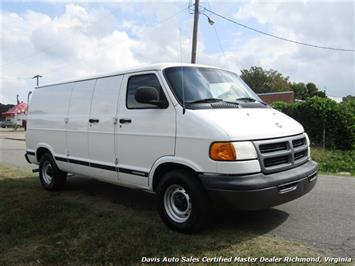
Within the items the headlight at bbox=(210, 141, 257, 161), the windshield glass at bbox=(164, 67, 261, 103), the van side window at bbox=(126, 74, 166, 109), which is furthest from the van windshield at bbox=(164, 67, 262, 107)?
the headlight at bbox=(210, 141, 257, 161)

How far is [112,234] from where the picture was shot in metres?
5.12

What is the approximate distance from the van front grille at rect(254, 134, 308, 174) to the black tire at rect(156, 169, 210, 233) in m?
0.82

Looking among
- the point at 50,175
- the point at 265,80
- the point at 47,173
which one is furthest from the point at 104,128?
the point at 265,80

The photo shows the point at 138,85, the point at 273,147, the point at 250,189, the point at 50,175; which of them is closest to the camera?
the point at 250,189

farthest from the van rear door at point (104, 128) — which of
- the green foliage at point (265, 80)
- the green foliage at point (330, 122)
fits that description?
the green foliage at point (265, 80)

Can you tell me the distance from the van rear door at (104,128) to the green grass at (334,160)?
296 inches

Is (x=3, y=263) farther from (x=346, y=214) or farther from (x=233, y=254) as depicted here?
(x=346, y=214)

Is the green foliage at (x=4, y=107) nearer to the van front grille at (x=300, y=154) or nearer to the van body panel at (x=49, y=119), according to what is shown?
the van body panel at (x=49, y=119)

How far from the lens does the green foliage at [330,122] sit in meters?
16.2

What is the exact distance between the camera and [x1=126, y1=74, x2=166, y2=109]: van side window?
18.3ft

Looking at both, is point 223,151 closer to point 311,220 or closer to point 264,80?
point 311,220

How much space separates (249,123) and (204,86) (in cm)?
98

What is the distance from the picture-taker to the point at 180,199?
17.1ft

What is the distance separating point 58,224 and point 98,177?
1.19 meters
